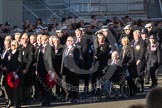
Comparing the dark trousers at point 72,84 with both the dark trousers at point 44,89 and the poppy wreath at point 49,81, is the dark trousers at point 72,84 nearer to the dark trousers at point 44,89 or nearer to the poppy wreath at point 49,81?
the poppy wreath at point 49,81

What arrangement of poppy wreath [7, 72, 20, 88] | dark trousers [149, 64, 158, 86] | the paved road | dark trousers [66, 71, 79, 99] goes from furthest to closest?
dark trousers [149, 64, 158, 86], dark trousers [66, 71, 79, 99], the paved road, poppy wreath [7, 72, 20, 88]

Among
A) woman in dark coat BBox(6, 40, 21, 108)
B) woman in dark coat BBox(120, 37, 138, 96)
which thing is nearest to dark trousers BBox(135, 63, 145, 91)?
woman in dark coat BBox(120, 37, 138, 96)

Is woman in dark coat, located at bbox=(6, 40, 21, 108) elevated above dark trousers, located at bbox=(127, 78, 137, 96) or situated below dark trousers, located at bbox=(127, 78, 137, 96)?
above

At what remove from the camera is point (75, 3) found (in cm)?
3012

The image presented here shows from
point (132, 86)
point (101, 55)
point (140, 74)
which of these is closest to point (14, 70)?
point (101, 55)

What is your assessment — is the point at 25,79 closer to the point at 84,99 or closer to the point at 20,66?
the point at 20,66

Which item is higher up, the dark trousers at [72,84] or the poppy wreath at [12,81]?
the poppy wreath at [12,81]

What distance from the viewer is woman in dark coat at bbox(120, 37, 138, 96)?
1309 cm

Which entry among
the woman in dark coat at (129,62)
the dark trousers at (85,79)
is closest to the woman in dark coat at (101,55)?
the dark trousers at (85,79)

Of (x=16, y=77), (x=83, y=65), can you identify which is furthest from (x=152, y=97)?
(x=83, y=65)

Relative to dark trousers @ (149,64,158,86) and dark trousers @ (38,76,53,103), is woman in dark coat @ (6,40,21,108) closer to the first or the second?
dark trousers @ (38,76,53,103)

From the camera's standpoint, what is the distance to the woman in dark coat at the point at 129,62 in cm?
1309

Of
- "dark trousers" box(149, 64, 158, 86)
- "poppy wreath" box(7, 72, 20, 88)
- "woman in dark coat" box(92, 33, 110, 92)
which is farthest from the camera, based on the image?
"dark trousers" box(149, 64, 158, 86)

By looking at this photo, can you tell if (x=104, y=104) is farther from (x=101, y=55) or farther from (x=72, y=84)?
(x=101, y=55)
